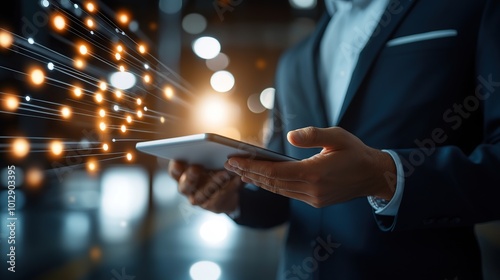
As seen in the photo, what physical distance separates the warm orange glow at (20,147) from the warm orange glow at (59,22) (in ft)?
0.77

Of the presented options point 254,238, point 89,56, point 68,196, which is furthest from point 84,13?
point 254,238

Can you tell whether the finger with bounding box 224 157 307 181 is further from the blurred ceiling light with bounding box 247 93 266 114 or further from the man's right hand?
the blurred ceiling light with bounding box 247 93 266 114

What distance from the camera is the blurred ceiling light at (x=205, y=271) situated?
291cm

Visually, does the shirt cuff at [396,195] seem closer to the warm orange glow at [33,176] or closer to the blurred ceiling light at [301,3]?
the warm orange glow at [33,176]

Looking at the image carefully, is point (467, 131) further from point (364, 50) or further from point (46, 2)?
point (46, 2)

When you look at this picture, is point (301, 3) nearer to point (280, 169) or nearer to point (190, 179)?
point (190, 179)

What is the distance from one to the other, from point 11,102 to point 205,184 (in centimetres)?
56

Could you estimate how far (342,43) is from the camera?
1190 millimetres

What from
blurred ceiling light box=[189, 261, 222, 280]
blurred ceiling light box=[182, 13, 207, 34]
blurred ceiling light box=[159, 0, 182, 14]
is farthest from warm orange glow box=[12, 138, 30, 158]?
blurred ceiling light box=[189, 261, 222, 280]

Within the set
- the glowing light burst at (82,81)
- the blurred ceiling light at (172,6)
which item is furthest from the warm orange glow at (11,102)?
the blurred ceiling light at (172,6)

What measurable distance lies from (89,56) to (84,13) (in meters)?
0.09

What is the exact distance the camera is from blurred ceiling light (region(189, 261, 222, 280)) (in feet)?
9.56

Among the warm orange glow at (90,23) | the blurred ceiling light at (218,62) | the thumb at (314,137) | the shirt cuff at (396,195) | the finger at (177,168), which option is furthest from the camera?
the blurred ceiling light at (218,62)

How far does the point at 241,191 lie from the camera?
1.26m
